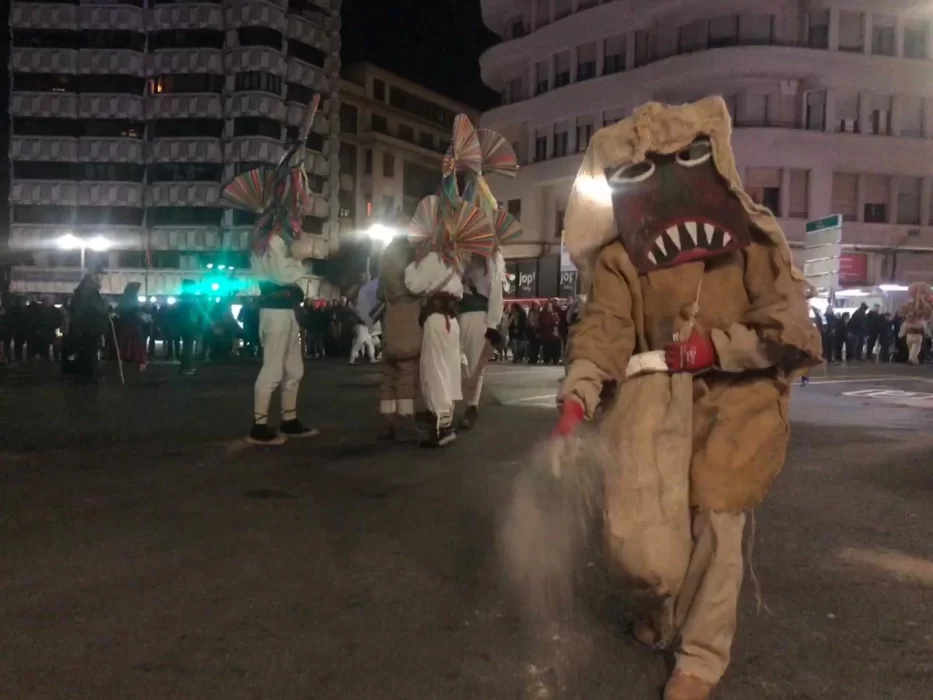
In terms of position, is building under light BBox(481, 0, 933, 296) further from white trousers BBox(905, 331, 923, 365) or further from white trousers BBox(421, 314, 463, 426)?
white trousers BBox(421, 314, 463, 426)

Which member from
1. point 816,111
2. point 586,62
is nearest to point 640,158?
point 816,111

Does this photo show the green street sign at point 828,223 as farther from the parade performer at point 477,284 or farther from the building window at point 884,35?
the building window at point 884,35

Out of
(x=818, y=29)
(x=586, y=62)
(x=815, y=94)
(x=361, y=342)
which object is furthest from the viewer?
(x=586, y=62)

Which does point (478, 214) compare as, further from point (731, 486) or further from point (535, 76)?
point (535, 76)

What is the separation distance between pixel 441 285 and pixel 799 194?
3496cm

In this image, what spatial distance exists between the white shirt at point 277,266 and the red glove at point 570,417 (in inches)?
220

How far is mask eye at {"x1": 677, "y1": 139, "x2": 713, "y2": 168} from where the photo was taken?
3365 mm

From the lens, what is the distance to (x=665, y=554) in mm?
3225

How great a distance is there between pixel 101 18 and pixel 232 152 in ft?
40.8

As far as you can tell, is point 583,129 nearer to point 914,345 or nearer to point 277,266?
point 914,345

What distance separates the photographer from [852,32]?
40.2 metres

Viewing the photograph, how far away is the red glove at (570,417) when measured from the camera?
3.21m

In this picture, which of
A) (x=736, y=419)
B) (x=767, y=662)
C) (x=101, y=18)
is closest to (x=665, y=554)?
(x=736, y=419)

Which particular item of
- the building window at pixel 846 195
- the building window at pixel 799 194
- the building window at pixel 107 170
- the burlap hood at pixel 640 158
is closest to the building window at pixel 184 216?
the building window at pixel 107 170
